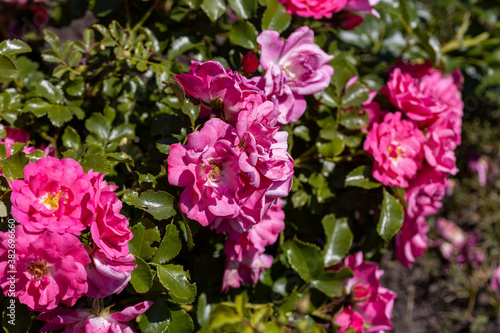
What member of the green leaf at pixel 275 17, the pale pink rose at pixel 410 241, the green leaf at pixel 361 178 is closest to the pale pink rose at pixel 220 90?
the green leaf at pixel 275 17

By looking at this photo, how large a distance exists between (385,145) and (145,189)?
0.65 metres

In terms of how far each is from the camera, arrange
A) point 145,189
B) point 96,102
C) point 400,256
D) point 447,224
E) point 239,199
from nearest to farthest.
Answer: point 239,199 < point 145,189 < point 96,102 < point 400,256 < point 447,224

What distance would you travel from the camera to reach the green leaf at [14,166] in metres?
0.94

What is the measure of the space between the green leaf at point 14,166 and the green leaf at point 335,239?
32.3 inches

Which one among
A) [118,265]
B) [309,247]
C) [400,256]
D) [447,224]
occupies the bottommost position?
[447,224]

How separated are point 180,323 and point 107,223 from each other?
1.18 ft

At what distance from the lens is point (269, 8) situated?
129 cm

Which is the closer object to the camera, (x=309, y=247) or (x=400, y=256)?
(x=309, y=247)

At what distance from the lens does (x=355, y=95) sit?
4.36ft

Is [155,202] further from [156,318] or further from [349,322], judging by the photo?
[349,322]

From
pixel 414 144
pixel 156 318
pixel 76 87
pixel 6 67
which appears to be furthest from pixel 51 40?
pixel 414 144

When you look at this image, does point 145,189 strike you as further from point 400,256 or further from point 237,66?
point 400,256

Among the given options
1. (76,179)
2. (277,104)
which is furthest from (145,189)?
(277,104)

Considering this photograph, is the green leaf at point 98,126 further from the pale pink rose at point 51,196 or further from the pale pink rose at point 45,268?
the pale pink rose at point 45,268
